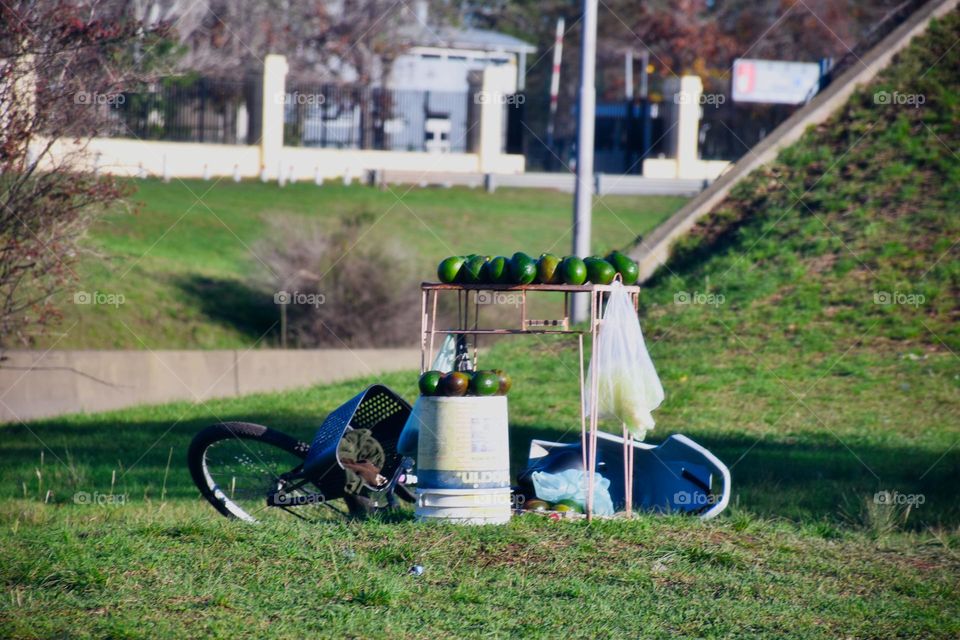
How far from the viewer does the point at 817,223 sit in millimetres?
15062

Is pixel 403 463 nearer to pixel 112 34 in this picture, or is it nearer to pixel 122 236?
pixel 112 34

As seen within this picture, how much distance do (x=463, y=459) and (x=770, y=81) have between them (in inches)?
872

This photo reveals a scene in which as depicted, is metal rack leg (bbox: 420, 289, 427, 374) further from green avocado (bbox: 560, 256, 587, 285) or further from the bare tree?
the bare tree

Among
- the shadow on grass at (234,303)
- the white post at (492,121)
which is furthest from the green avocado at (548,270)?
the white post at (492,121)

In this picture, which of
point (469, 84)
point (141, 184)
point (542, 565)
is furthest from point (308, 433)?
point (469, 84)

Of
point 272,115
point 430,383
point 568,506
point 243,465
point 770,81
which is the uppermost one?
point 770,81

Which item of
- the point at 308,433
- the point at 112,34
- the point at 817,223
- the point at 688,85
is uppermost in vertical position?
the point at 688,85

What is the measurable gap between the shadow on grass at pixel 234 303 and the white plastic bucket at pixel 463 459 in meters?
11.2

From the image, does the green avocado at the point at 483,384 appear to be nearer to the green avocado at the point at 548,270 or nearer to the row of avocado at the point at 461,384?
the row of avocado at the point at 461,384

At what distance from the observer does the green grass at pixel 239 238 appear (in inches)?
639

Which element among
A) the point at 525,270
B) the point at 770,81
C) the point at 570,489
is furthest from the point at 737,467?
the point at 770,81

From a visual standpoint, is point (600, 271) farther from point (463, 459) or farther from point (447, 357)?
point (463, 459)

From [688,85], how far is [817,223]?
43.7 ft

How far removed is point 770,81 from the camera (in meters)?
26.0
